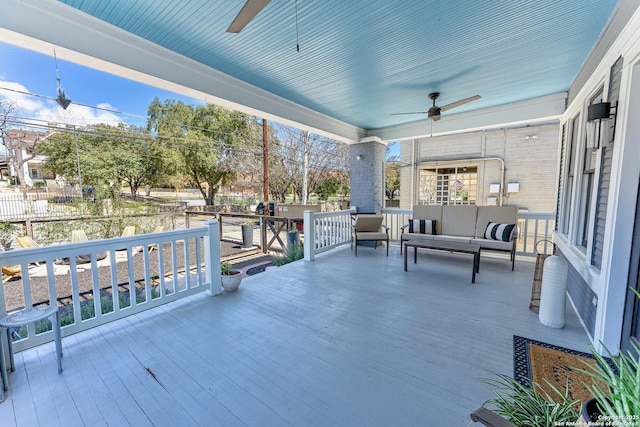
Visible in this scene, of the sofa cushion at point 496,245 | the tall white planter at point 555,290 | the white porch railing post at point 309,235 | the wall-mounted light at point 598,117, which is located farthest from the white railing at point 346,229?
the wall-mounted light at point 598,117

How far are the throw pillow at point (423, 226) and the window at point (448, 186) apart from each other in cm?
450

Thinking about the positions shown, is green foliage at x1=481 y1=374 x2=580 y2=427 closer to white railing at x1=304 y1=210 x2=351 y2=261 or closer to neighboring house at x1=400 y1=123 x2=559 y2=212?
white railing at x1=304 y1=210 x2=351 y2=261

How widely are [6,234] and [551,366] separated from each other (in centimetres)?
1042

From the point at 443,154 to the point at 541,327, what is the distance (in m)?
7.69

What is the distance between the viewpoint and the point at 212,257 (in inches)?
134

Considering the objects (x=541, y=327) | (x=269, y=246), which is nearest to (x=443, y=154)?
(x=269, y=246)

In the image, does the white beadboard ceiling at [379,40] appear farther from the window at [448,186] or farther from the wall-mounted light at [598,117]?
the window at [448,186]

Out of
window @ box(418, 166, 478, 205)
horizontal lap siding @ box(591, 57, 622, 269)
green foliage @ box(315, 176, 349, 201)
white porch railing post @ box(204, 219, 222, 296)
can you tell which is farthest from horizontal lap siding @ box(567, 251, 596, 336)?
green foliage @ box(315, 176, 349, 201)

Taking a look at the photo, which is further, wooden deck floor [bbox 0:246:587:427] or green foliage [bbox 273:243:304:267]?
green foliage [bbox 273:243:304:267]

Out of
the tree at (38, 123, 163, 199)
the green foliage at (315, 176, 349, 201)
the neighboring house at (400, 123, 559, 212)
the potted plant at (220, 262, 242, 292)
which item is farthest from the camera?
the green foliage at (315, 176, 349, 201)

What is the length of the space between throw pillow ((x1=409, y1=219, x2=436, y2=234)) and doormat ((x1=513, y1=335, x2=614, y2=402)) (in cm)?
325

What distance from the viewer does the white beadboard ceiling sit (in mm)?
2365

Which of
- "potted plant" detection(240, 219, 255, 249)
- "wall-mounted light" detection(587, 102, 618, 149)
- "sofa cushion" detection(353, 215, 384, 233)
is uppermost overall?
"wall-mounted light" detection(587, 102, 618, 149)

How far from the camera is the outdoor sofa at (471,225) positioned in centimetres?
461
